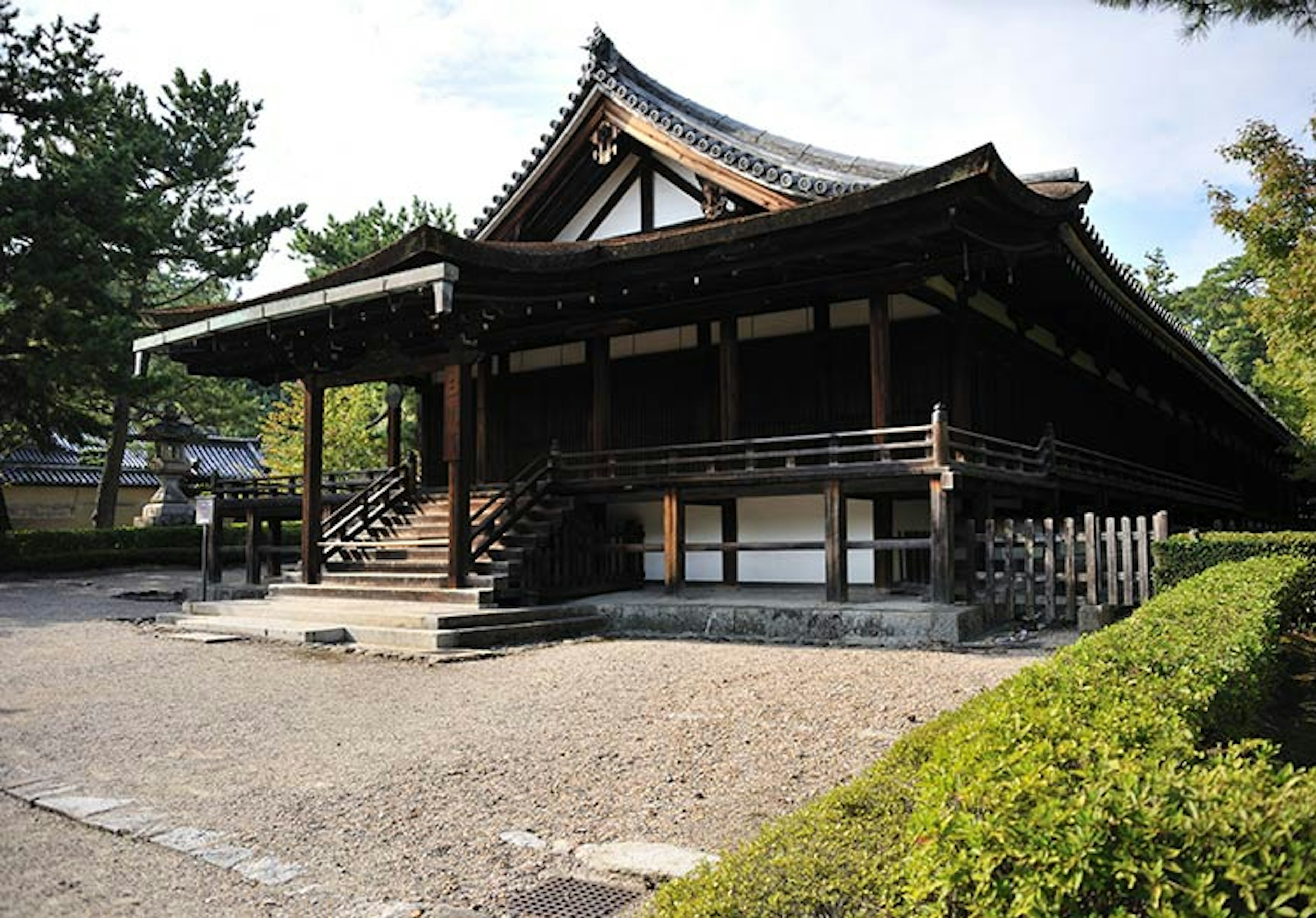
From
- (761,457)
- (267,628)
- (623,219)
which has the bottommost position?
(267,628)

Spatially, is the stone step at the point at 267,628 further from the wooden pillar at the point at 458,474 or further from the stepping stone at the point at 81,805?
the stepping stone at the point at 81,805

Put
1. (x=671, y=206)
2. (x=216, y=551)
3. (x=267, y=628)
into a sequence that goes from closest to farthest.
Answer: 1. (x=267, y=628)
2. (x=671, y=206)
3. (x=216, y=551)

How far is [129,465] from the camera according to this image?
4381 centimetres

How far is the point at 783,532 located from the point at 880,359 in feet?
10.7

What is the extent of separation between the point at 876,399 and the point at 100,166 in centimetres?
1929

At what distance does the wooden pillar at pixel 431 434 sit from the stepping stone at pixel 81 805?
14047mm

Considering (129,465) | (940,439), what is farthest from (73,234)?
(129,465)

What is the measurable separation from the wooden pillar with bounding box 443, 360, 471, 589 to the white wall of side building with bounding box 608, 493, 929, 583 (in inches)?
110

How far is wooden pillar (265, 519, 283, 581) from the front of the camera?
1931cm

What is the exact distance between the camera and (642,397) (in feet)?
53.8

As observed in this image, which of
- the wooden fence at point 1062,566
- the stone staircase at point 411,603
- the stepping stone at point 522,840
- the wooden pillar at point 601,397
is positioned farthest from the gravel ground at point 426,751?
the wooden pillar at point 601,397

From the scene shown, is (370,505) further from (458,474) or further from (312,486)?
(458,474)

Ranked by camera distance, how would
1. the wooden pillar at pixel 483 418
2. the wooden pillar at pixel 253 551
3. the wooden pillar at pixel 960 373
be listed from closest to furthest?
the wooden pillar at pixel 960 373 → the wooden pillar at pixel 483 418 → the wooden pillar at pixel 253 551

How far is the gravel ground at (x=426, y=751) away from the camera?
4379mm
